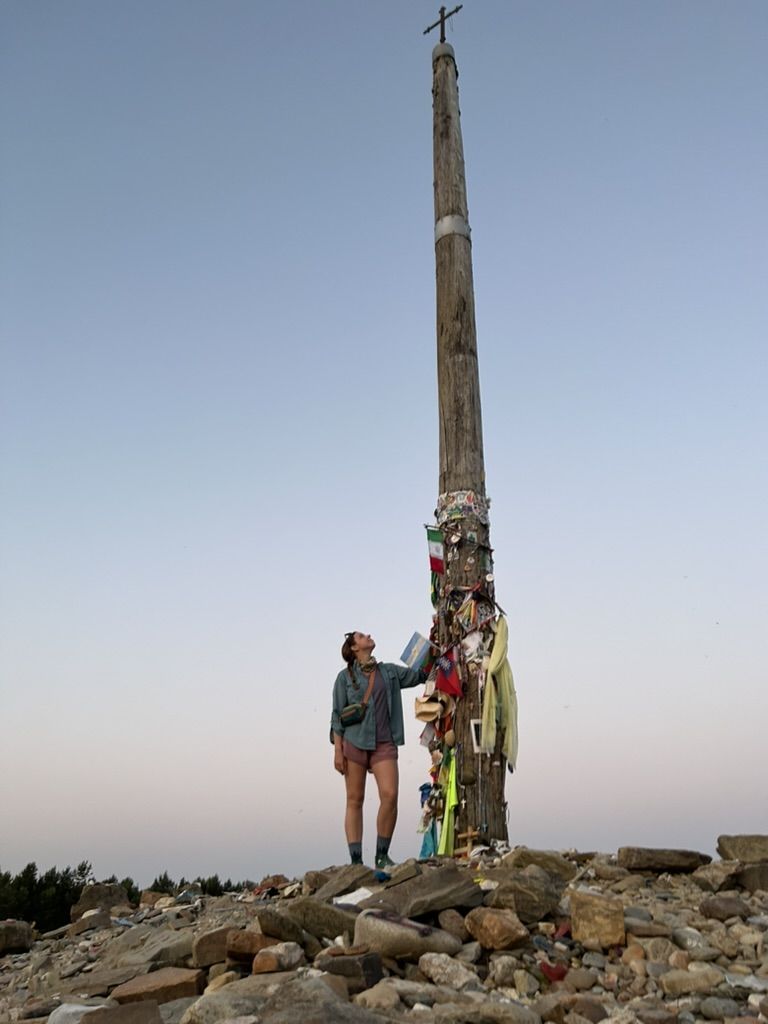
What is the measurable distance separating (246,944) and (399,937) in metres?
0.84

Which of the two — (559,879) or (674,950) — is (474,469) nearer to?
(559,879)

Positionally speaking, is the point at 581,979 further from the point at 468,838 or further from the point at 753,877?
the point at 468,838

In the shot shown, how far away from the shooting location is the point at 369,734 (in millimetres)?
8672

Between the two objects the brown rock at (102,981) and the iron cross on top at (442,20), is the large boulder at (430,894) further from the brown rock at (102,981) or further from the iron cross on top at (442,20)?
the iron cross on top at (442,20)

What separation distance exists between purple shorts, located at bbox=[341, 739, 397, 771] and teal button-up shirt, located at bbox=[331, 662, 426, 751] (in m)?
0.06

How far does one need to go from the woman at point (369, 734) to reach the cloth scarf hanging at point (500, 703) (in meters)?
0.73

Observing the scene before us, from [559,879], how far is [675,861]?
0.95 metres

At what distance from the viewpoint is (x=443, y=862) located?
7445 millimetres

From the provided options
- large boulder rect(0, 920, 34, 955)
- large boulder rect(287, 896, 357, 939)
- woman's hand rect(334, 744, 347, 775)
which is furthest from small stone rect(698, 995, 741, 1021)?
large boulder rect(0, 920, 34, 955)

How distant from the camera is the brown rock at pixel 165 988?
509cm

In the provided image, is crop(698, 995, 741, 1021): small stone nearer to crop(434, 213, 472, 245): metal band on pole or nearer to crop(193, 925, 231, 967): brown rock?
crop(193, 925, 231, 967): brown rock

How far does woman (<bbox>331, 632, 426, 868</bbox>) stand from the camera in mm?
8562

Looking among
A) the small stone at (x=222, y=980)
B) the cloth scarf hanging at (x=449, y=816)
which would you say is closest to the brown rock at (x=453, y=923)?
the small stone at (x=222, y=980)

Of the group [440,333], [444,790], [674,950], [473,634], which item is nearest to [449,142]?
[440,333]
